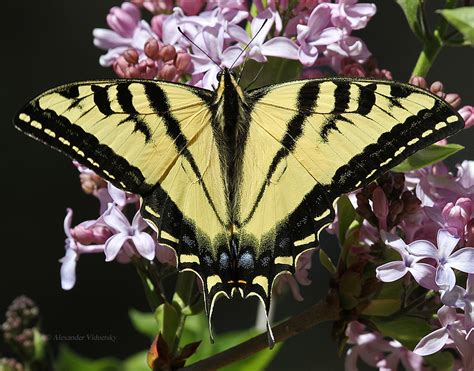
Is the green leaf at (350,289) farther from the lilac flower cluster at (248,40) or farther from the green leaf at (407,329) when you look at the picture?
the lilac flower cluster at (248,40)

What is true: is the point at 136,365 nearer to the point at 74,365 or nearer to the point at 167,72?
the point at 74,365

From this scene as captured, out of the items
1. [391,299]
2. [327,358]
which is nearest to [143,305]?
[327,358]

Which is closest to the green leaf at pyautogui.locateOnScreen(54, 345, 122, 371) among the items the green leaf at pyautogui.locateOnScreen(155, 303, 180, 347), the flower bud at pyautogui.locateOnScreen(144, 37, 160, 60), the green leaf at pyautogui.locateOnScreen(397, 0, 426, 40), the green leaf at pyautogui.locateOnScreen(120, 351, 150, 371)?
the green leaf at pyautogui.locateOnScreen(120, 351, 150, 371)

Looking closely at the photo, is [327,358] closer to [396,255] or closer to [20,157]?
A: [20,157]

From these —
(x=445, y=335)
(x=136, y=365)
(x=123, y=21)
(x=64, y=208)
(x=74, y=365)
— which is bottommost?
(x=64, y=208)

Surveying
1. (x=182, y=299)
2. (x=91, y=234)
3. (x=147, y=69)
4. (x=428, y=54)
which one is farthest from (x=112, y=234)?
(x=428, y=54)
